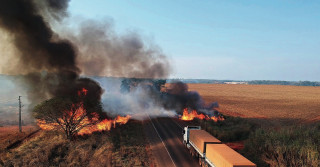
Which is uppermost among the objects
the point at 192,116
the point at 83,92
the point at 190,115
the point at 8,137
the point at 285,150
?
the point at 83,92

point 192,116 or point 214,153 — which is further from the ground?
point 214,153

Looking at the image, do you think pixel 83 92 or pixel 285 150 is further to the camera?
pixel 83 92

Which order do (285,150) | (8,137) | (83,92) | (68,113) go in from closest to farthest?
1. (285,150)
2. (68,113)
3. (8,137)
4. (83,92)

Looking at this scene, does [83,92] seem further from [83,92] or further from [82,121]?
[82,121]

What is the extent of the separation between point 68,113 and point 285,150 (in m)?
33.8

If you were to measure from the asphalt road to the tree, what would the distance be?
12.5m

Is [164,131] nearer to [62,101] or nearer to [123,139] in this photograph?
[123,139]

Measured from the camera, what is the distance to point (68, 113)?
33.9m

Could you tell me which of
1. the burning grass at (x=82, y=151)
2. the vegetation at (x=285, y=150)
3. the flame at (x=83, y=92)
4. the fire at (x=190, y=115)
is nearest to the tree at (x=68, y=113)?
A: the burning grass at (x=82, y=151)

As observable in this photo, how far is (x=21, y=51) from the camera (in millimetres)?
36750

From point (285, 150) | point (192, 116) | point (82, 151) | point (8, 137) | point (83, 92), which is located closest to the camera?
point (285, 150)

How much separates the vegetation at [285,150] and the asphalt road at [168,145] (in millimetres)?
8834

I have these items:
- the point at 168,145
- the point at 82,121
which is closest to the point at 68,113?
the point at 82,121

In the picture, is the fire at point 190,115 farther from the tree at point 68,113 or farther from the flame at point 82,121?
the tree at point 68,113
